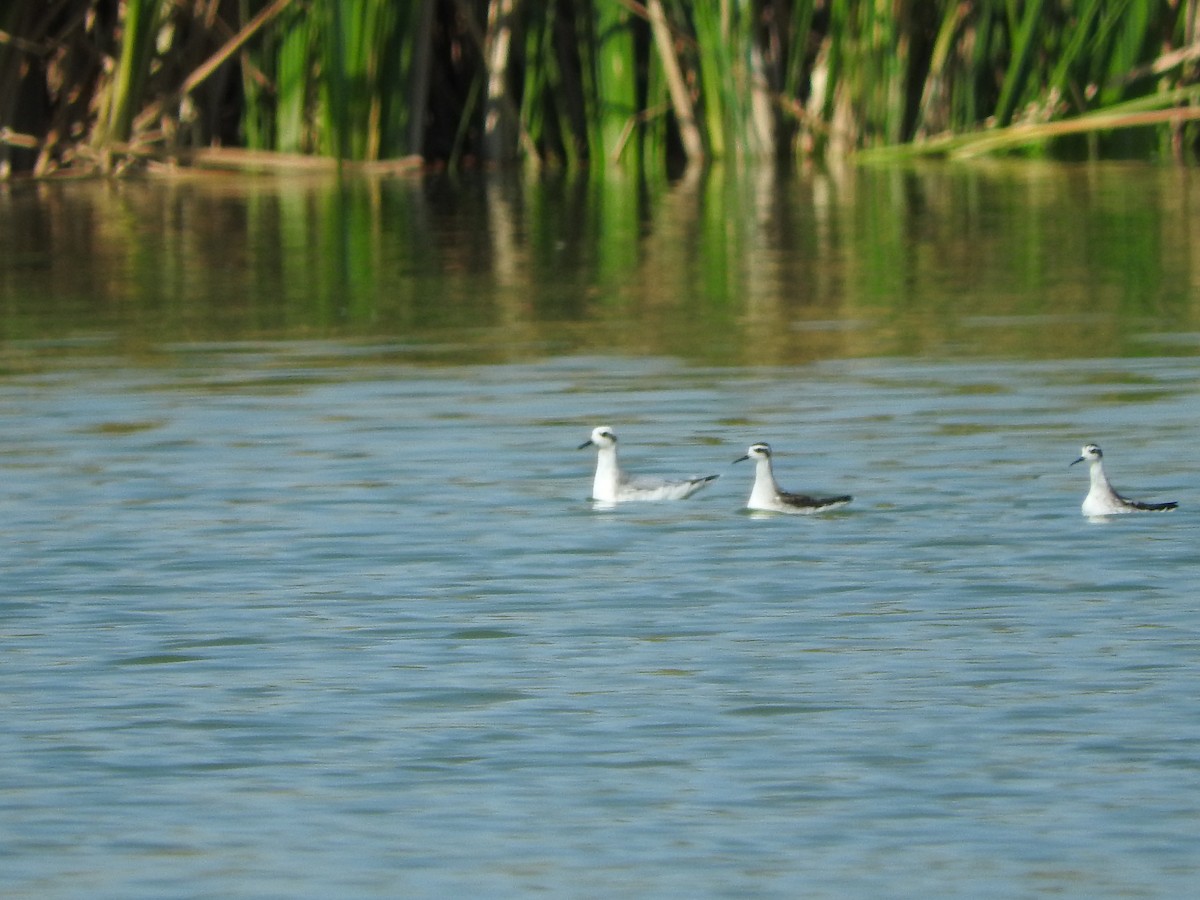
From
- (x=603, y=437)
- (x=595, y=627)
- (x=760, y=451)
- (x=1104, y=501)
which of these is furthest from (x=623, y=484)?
(x=595, y=627)

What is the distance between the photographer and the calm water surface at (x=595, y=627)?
4238mm

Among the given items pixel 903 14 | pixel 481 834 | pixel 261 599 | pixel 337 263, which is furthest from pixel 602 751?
pixel 903 14

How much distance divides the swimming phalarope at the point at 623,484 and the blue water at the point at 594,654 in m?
0.07

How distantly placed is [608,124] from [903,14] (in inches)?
94.1

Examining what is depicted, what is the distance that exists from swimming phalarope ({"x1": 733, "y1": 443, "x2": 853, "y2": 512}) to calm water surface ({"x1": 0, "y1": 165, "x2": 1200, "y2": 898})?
0.05 meters

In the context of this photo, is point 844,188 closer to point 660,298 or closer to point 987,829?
point 660,298

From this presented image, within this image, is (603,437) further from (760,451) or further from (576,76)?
(576,76)

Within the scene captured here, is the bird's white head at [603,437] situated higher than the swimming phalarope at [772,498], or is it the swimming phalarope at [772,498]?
the bird's white head at [603,437]

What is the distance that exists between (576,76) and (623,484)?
1301 cm

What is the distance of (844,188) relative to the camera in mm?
18516

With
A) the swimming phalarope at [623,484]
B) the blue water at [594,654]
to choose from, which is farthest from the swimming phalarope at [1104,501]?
the swimming phalarope at [623,484]

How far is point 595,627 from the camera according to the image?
5.73m

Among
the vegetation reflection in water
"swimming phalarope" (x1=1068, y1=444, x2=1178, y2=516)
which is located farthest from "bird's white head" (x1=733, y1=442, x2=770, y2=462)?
the vegetation reflection in water

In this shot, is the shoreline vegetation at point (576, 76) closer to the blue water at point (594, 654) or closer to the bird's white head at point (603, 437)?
the blue water at point (594, 654)
